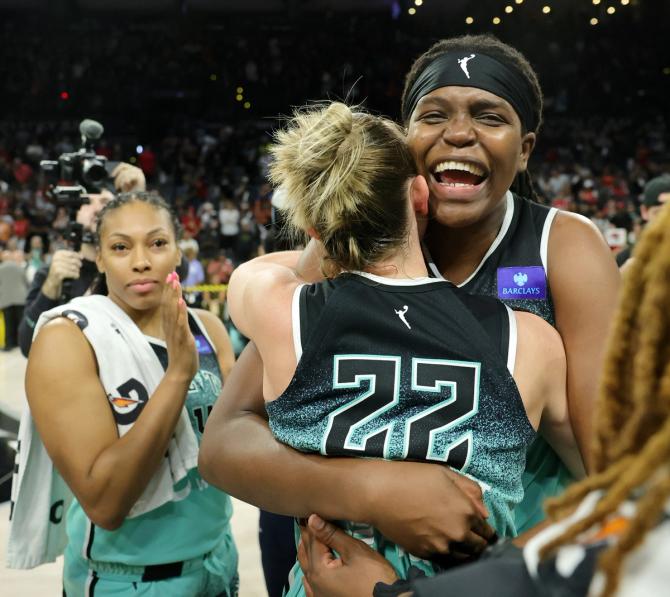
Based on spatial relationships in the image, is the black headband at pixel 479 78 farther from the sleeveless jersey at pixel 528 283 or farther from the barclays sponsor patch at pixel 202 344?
the barclays sponsor patch at pixel 202 344

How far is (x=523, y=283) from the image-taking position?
1.63 meters

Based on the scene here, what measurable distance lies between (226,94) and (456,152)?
1853cm

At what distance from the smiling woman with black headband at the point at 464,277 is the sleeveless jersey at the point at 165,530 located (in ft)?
2.40

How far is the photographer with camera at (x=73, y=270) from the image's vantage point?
3510mm

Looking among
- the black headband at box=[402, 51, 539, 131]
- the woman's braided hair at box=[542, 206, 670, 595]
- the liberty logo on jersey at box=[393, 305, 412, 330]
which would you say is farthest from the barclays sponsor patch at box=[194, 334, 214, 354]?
the woman's braided hair at box=[542, 206, 670, 595]

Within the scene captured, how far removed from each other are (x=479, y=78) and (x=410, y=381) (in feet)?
2.44

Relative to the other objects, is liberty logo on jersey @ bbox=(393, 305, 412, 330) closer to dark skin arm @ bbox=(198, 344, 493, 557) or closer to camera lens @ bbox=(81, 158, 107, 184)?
dark skin arm @ bbox=(198, 344, 493, 557)

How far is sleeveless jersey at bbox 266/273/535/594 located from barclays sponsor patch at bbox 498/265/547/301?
309 millimetres

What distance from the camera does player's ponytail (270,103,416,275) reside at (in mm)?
1336

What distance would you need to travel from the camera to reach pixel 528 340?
1.34m

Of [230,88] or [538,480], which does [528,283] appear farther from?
[230,88]

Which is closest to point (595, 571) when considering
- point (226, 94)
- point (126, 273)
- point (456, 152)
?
point (456, 152)

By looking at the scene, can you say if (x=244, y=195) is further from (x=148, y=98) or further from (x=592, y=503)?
(x=592, y=503)

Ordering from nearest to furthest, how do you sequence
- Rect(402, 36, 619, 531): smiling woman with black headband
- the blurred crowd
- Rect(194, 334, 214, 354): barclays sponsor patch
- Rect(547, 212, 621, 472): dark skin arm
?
Rect(547, 212, 621, 472): dark skin arm
Rect(402, 36, 619, 531): smiling woman with black headband
Rect(194, 334, 214, 354): barclays sponsor patch
the blurred crowd
